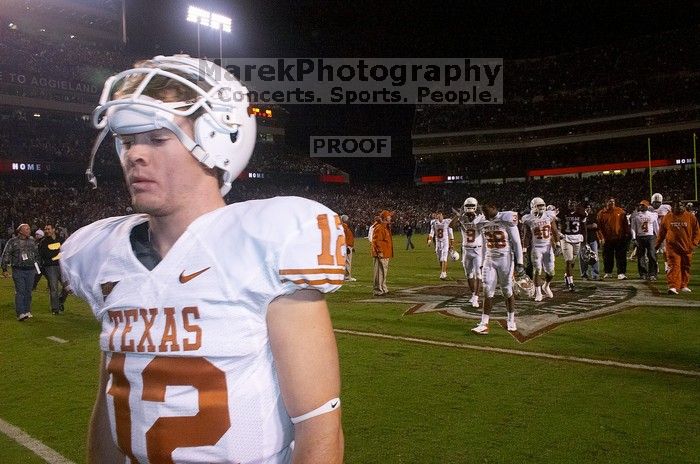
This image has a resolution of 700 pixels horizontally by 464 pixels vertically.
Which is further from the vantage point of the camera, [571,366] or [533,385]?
[571,366]

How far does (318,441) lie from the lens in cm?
128

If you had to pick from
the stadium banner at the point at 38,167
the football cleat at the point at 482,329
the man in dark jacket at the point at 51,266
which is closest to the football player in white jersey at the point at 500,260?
the football cleat at the point at 482,329

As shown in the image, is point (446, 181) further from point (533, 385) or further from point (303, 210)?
point (303, 210)

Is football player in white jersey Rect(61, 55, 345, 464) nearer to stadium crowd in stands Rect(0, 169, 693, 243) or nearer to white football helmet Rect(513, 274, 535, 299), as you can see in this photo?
white football helmet Rect(513, 274, 535, 299)

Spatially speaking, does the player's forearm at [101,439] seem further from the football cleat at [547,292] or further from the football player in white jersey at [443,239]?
the football player in white jersey at [443,239]

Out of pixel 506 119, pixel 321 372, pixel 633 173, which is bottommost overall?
pixel 321 372

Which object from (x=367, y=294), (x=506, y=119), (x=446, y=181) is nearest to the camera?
(x=367, y=294)

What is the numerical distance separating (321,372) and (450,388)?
4739 mm

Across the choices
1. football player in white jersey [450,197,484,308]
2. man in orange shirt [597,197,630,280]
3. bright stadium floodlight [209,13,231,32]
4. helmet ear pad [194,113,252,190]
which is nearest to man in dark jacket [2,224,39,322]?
football player in white jersey [450,197,484,308]

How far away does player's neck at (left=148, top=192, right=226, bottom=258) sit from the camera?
61.2 inches

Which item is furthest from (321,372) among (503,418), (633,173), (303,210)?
(633,173)

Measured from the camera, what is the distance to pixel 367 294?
42.4 feet

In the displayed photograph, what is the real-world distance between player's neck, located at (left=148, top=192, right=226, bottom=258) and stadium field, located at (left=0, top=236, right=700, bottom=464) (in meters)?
3.02

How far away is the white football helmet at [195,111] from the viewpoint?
4.93ft
